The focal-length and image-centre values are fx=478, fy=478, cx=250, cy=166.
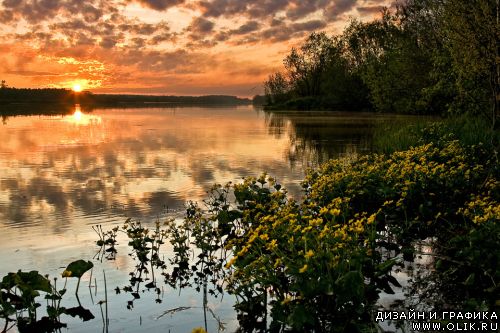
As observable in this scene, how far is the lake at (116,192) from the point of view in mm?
7309

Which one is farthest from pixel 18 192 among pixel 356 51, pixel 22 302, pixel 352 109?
pixel 356 51

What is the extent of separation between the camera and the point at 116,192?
1568 centimetres

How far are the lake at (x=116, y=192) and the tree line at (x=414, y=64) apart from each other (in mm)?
7036

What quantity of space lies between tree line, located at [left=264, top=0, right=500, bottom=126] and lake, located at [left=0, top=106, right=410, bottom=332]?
7.04 metres

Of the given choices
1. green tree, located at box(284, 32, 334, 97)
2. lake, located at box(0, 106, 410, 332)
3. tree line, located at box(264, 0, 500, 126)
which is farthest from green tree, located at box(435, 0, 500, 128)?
green tree, located at box(284, 32, 334, 97)

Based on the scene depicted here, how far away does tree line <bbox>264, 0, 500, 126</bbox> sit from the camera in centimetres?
1709

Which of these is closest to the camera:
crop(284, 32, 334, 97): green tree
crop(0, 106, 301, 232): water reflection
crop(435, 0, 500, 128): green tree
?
crop(0, 106, 301, 232): water reflection

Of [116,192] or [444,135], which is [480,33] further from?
[116,192]

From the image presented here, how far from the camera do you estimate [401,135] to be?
21.6 metres

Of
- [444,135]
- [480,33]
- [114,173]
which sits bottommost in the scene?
[114,173]

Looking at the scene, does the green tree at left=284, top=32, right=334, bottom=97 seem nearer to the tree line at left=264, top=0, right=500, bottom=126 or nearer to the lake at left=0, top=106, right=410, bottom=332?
the tree line at left=264, top=0, right=500, bottom=126

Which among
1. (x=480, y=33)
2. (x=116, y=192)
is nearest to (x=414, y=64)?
(x=480, y=33)

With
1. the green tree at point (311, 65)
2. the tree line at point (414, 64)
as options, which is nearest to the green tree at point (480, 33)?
the tree line at point (414, 64)

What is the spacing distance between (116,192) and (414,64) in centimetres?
3909
